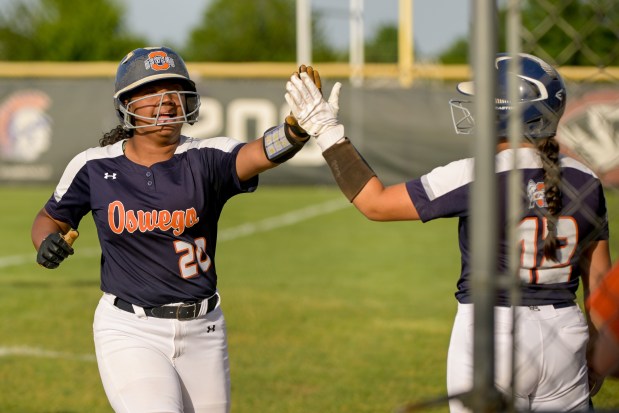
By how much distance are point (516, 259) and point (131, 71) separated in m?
2.50

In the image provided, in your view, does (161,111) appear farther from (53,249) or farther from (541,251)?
(541,251)

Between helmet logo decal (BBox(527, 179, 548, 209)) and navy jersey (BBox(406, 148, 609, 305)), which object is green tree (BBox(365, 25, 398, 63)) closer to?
navy jersey (BBox(406, 148, 609, 305))

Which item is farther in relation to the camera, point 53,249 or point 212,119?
point 212,119

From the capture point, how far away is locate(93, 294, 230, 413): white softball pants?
4281mm

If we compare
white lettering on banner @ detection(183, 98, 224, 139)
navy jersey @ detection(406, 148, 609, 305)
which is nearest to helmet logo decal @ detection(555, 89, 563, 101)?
navy jersey @ detection(406, 148, 609, 305)

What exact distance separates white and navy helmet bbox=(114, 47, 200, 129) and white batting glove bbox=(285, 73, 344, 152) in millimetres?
788

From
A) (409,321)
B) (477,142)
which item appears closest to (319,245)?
(409,321)

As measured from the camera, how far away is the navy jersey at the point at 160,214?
455 centimetres

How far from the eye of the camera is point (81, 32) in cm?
6178

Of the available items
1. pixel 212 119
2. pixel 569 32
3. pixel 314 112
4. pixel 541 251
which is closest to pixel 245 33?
pixel 212 119

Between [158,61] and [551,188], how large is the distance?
1861 millimetres

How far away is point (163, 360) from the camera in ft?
14.4

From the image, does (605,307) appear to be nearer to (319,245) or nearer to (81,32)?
(319,245)

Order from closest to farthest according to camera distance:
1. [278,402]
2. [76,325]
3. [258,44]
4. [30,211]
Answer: [278,402]
[76,325]
[30,211]
[258,44]
